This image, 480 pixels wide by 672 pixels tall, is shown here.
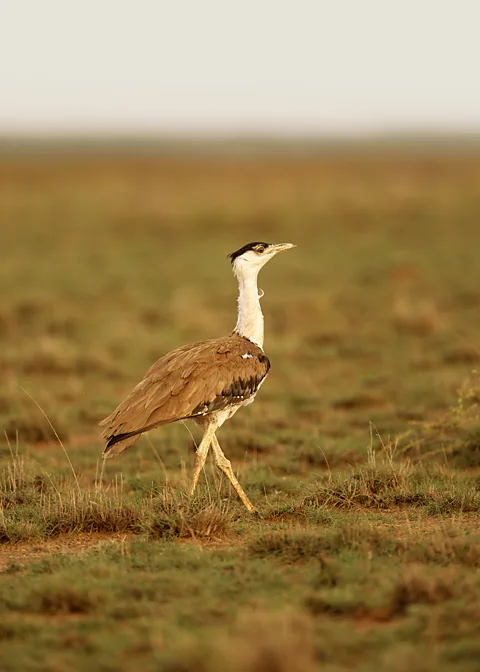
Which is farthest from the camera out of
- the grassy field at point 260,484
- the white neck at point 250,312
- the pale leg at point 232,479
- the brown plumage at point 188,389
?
the white neck at point 250,312

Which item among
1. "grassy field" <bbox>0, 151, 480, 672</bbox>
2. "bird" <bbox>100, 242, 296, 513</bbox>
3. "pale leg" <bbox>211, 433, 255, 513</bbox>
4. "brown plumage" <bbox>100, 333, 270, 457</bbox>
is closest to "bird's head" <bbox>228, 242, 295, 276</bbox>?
"bird" <bbox>100, 242, 296, 513</bbox>

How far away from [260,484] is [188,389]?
1.10 meters

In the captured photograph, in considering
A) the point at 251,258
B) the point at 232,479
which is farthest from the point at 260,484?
the point at 251,258

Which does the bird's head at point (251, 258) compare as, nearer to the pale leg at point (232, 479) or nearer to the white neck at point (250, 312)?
the white neck at point (250, 312)

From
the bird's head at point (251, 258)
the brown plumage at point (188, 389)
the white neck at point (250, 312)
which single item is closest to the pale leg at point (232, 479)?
the brown plumage at point (188, 389)

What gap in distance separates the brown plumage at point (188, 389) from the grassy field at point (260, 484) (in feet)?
1.37

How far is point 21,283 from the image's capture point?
20.6 meters

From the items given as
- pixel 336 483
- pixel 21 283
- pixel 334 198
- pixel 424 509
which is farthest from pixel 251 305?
pixel 334 198

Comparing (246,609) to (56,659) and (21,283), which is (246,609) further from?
(21,283)

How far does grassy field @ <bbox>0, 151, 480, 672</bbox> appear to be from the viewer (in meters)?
3.96

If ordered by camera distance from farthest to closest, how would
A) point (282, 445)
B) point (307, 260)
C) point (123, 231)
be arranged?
point (123, 231) → point (307, 260) → point (282, 445)

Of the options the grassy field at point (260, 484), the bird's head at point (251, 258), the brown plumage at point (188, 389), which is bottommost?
the grassy field at point (260, 484)

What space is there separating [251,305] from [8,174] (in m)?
53.1

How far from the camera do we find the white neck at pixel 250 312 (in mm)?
6586
